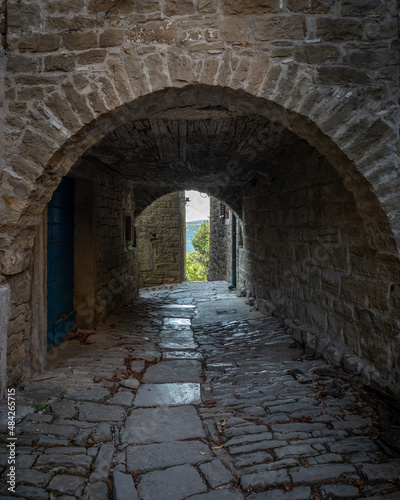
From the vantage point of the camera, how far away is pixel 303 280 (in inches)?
174

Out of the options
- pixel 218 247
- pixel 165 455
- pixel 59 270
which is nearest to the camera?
pixel 165 455

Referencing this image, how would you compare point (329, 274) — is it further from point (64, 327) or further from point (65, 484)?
point (64, 327)

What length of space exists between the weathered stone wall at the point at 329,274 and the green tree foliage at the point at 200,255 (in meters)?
16.8

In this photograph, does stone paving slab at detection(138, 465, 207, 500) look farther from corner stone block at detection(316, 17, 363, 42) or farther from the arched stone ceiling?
corner stone block at detection(316, 17, 363, 42)

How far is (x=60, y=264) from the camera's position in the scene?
4438 millimetres

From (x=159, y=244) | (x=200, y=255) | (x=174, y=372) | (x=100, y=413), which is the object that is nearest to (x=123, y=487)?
(x=100, y=413)

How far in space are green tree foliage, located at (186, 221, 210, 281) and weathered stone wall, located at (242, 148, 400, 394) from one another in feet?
55.2

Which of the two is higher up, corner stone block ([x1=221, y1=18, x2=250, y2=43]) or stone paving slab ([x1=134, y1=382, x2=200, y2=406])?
corner stone block ([x1=221, y1=18, x2=250, y2=43])

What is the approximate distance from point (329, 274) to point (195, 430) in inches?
81.0

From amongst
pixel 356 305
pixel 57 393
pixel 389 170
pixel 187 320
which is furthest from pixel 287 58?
pixel 187 320

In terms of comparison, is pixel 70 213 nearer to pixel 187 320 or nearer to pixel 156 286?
pixel 187 320

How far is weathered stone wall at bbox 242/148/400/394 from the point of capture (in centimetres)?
285

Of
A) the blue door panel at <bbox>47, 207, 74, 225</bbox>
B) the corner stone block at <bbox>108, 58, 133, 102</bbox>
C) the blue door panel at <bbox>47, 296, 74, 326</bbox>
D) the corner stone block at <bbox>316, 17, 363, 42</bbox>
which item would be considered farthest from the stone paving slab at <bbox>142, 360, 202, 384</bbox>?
the corner stone block at <bbox>316, 17, 363, 42</bbox>

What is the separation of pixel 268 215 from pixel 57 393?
13.4 feet
